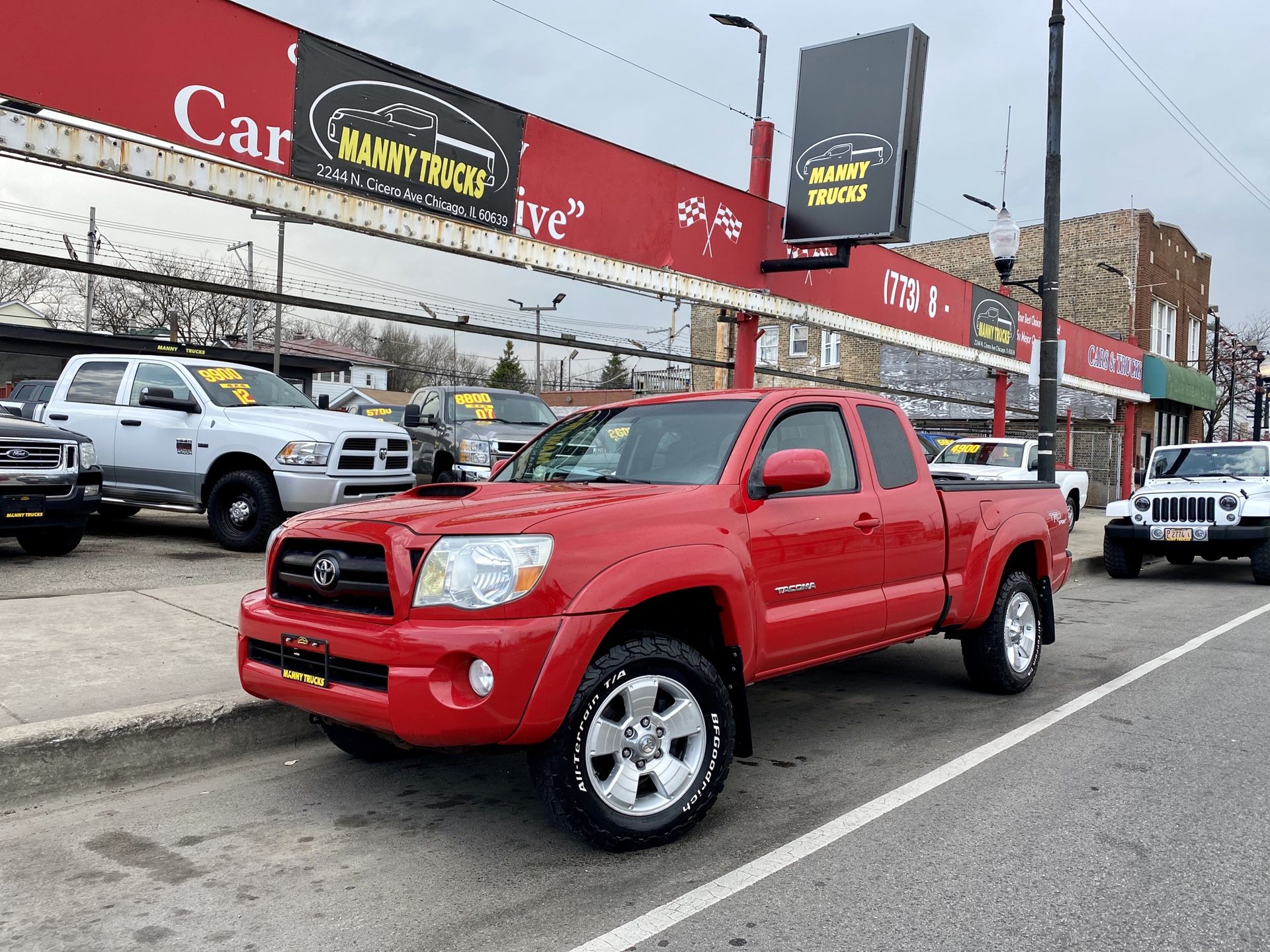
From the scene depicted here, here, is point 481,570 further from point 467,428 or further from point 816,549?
point 467,428

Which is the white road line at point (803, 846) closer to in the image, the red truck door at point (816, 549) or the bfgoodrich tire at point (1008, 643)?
the bfgoodrich tire at point (1008, 643)

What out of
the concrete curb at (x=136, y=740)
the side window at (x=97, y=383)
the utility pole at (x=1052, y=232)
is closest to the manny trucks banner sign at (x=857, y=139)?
the utility pole at (x=1052, y=232)

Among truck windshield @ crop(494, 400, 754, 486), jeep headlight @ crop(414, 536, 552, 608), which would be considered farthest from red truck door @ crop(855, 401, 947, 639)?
jeep headlight @ crop(414, 536, 552, 608)

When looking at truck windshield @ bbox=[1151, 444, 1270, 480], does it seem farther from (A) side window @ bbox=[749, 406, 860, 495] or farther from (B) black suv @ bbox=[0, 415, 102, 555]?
(B) black suv @ bbox=[0, 415, 102, 555]

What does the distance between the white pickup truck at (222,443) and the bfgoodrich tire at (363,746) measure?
5.13 meters

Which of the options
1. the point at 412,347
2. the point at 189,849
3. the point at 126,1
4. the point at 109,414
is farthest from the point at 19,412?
the point at 412,347

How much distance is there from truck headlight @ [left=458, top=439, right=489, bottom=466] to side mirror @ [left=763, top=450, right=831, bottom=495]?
296 inches

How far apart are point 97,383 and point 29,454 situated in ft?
8.72

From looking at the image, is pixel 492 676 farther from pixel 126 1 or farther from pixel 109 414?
pixel 109 414

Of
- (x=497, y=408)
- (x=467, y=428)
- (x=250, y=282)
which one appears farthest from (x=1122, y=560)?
(x=250, y=282)

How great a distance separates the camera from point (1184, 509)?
12.4m

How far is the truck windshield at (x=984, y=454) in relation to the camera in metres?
16.3

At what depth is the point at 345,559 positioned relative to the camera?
3.81m

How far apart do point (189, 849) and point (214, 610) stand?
3.62 metres
